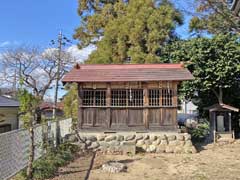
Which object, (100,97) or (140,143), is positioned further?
(100,97)

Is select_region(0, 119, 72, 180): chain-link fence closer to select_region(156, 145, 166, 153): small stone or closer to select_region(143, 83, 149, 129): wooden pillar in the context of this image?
select_region(143, 83, 149, 129): wooden pillar

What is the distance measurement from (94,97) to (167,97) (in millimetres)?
3206

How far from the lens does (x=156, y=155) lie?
11039 mm

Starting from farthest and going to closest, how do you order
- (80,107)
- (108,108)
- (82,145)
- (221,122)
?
1. (221,122)
2. (80,107)
3. (108,108)
4. (82,145)

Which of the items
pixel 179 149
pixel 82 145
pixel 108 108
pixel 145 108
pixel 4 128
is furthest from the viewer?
pixel 108 108

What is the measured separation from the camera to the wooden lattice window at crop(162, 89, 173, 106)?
1198 cm

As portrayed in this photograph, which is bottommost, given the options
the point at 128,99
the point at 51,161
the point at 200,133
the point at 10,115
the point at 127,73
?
the point at 51,161

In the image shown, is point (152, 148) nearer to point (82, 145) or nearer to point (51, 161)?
point (82, 145)

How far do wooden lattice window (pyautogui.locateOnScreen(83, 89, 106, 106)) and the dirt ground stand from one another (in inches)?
96.2

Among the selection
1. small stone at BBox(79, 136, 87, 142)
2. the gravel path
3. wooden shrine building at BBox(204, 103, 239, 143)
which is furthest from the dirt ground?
wooden shrine building at BBox(204, 103, 239, 143)

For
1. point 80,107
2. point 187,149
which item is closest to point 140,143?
point 187,149

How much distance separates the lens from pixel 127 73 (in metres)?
12.3

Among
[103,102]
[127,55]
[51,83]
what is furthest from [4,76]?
[103,102]

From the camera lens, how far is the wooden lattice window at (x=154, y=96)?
12.0m
